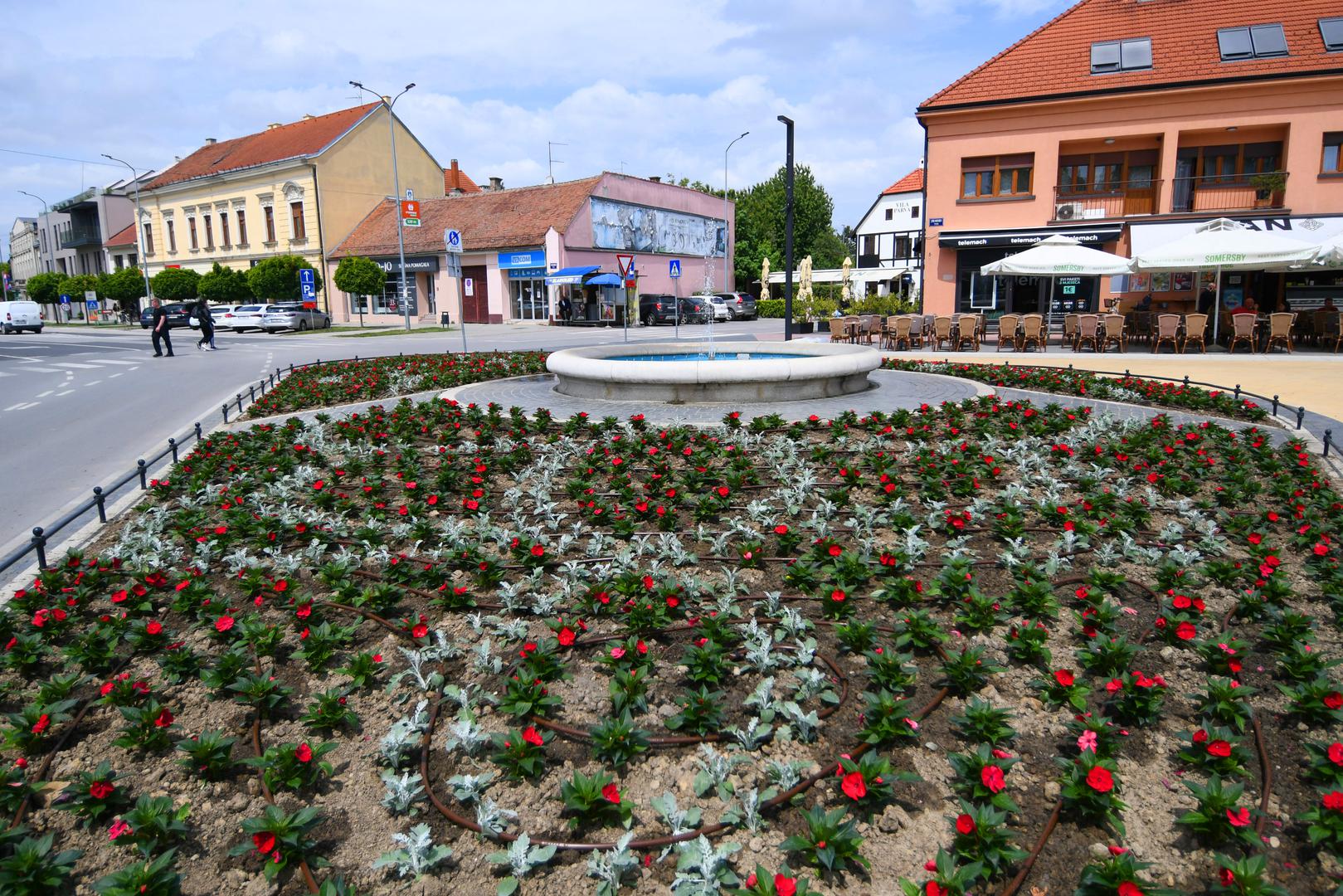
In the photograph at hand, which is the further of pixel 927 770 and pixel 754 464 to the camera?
pixel 754 464

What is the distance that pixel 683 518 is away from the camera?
18.5 feet

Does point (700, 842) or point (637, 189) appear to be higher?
point (637, 189)

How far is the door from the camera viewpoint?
152ft

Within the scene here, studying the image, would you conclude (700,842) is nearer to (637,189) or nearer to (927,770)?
(927,770)

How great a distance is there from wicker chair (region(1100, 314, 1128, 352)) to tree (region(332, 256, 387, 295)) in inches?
1299

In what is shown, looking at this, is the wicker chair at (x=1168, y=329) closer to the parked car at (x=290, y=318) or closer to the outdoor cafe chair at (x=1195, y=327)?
the outdoor cafe chair at (x=1195, y=327)

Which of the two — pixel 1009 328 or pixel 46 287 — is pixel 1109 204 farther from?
pixel 46 287

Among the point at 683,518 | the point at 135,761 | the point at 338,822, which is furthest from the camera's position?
the point at 683,518

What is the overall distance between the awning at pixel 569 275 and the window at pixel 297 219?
56.3ft

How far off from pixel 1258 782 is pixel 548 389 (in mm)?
9794

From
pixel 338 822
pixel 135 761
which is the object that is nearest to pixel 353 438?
pixel 135 761

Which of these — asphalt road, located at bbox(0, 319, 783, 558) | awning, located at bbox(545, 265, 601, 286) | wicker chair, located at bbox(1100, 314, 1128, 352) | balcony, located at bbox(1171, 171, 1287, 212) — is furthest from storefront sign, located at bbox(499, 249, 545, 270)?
wicker chair, located at bbox(1100, 314, 1128, 352)

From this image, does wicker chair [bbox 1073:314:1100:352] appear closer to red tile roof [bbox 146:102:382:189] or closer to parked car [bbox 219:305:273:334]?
parked car [bbox 219:305:273:334]

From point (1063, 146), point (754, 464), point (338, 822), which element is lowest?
point (338, 822)
